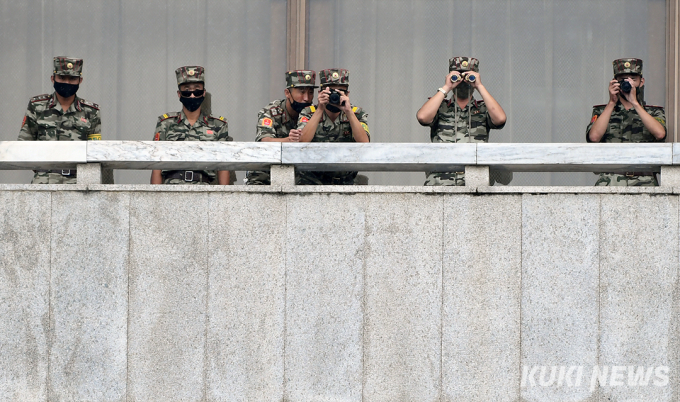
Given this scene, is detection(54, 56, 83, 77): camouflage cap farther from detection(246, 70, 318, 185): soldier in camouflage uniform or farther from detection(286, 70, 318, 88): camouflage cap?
detection(286, 70, 318, 88): camouflage cap

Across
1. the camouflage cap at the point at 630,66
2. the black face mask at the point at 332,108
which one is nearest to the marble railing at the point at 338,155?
the black face mask at the point at 332,108

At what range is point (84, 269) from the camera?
26.3 feet

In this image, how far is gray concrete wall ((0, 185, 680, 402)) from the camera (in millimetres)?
7871

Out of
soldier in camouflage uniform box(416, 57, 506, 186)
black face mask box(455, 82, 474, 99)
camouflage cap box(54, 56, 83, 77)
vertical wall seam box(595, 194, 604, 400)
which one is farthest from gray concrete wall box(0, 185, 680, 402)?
camouflage cap box(54, 56, 83, 77)

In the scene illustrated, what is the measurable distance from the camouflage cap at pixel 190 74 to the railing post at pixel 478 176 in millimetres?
2996

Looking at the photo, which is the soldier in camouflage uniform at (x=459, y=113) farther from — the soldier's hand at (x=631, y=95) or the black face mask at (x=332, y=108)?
the soldier's hand at (x=631, y=95)

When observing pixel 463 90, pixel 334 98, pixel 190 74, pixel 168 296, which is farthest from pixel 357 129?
pixel 168 296

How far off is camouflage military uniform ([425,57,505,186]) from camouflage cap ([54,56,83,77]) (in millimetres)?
3653

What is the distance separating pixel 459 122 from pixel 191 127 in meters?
2.82

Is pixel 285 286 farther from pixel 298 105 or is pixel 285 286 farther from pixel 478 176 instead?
pixel 298 105

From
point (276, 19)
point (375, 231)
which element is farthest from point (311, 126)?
point (276, 19)

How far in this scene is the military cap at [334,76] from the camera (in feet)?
28.3

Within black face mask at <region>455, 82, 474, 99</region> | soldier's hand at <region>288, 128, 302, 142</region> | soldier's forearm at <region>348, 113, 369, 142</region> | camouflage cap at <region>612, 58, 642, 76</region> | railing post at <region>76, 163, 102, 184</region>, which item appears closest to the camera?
railing post at <region>76, 163, 102, 184</region>

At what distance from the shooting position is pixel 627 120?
9070 mm
